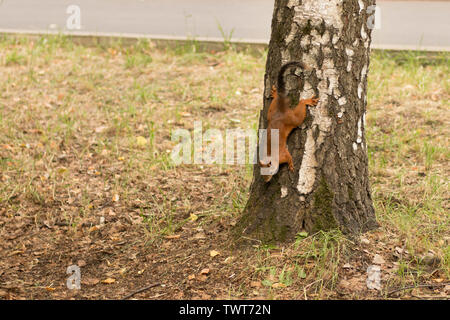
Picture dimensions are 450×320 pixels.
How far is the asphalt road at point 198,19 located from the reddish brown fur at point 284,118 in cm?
339

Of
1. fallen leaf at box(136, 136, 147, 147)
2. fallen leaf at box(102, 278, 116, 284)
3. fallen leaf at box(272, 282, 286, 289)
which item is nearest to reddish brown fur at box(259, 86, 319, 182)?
fallen leaf at box(272, 282, 286, 289)

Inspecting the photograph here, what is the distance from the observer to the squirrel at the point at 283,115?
9.61 ft

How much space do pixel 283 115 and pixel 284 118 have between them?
2 cm

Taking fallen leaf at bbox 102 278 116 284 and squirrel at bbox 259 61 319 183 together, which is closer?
squirrel at bbox 259 61 319 183

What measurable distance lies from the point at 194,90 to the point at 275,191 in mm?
2587

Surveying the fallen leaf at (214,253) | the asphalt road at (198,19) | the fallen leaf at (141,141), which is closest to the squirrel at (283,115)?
the fallen leaf at (214,253)

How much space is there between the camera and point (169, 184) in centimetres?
413

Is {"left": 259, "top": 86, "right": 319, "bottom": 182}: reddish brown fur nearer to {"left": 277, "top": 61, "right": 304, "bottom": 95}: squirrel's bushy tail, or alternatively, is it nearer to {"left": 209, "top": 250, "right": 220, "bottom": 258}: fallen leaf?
{"left": 277, "top": 61, "right": 304, "bottom": 95}: squirrel's bushy tail

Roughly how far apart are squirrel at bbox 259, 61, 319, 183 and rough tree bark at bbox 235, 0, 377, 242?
4cm

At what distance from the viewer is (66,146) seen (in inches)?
183

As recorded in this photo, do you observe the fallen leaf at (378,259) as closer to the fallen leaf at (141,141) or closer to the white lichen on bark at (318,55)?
the white lichen on bark at (318,55)

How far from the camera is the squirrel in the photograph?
2.93m

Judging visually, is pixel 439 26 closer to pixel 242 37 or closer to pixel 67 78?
pixel 242 37

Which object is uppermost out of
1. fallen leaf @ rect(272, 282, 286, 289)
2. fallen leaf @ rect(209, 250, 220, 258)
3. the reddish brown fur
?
the reddish brown fur
